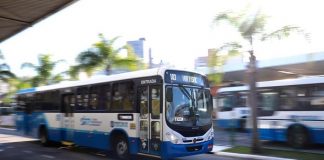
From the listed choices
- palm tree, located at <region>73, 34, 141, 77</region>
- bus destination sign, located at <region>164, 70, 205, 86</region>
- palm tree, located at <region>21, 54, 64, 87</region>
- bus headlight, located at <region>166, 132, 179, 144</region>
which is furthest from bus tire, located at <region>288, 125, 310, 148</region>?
palm tree, located at <region>21, 54, 64, 87</region>

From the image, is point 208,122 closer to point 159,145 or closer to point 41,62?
point 159,145

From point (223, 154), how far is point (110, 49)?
14.7 metres

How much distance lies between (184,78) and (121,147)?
3.29 metres

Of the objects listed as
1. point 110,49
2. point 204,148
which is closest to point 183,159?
point 204,148

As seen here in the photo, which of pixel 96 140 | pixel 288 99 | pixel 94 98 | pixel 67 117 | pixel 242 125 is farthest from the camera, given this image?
pixel 242 125

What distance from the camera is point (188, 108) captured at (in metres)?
11.3

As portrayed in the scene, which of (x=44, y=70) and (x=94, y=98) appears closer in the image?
(x=94, y=98)

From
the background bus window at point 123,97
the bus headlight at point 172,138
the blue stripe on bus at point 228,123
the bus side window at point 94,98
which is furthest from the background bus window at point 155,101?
the blue stripe on bus at point 228,123

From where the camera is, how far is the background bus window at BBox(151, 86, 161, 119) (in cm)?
1118

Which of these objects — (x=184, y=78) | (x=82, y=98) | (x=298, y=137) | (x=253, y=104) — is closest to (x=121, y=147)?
(x=184, y=78)

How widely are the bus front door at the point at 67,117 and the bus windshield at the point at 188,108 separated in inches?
255

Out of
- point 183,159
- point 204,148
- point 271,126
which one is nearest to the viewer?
point 204,148

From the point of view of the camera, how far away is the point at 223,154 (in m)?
14.2

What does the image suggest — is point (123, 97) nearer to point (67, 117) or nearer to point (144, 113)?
point (144, 113)
